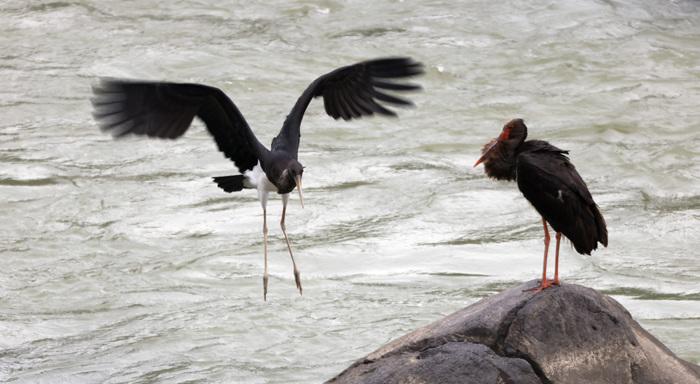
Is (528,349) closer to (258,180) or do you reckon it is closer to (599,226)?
(599,226)

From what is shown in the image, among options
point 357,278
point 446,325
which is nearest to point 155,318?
point 357,278

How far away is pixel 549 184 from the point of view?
6.25 m

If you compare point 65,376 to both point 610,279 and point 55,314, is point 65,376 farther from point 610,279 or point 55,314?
point 610,279

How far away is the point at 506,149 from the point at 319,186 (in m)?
6.66

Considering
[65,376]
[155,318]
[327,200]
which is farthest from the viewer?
[327,200]

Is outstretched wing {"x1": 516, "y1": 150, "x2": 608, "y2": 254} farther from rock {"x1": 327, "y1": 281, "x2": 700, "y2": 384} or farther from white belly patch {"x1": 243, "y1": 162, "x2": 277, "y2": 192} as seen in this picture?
white belly patch {"x1": 243, "y1": 162, "x2": 277, "y2": 192}

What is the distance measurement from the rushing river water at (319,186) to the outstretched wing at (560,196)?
294 centimetres

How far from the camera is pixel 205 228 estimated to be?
1210 centimetres

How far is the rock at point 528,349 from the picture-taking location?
232 inches

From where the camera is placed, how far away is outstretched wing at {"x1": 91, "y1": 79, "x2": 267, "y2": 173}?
765 cm

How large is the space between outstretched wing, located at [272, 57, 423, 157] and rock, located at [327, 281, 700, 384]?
2383 millimetres

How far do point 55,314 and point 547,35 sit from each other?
8.45m

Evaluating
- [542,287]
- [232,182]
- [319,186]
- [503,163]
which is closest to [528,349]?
[542,287]

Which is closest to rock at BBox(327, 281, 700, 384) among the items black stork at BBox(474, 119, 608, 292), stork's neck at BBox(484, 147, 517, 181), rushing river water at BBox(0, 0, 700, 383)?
black stork at BBox(474, 119, 608, 292)
